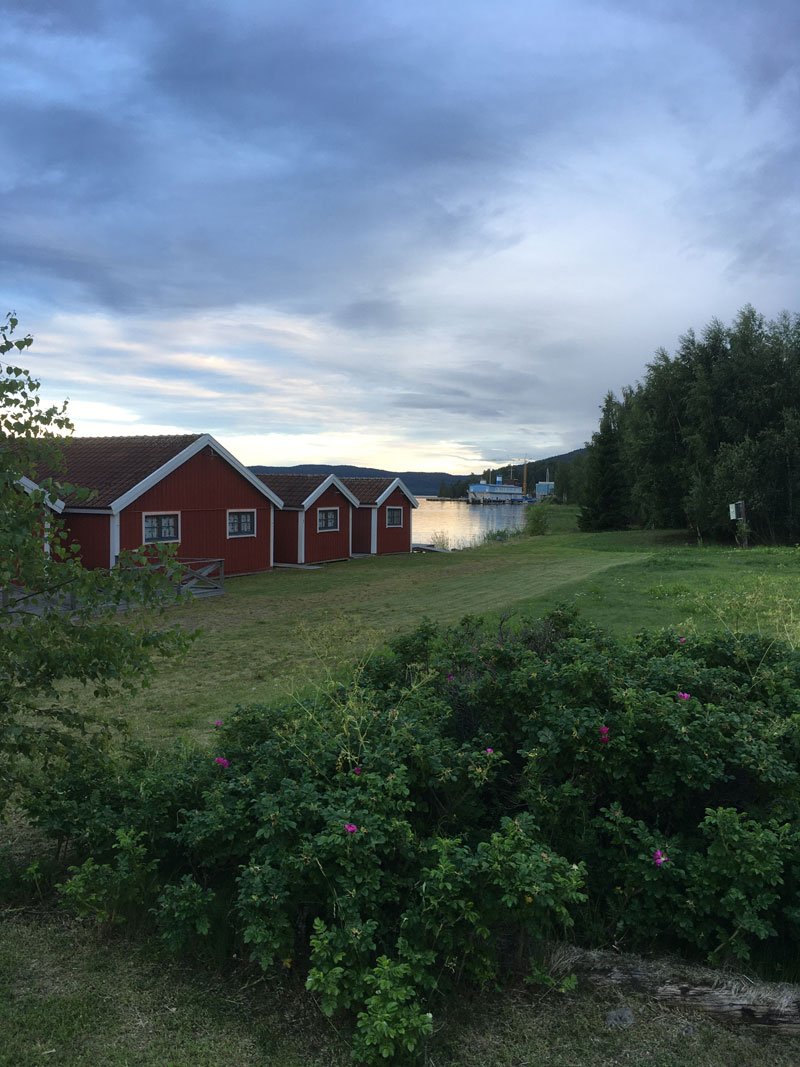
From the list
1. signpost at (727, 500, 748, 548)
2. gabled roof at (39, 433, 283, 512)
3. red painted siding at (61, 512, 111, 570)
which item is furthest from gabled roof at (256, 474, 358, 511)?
signpost at (727, 500, 748, 548)

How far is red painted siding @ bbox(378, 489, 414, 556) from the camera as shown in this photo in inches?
1335

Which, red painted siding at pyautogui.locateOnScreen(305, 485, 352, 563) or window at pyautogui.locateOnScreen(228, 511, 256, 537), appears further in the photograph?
red painted siding at pyautogui.locateOnScreen(305, 485, 352, 563)

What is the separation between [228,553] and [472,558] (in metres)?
11.2

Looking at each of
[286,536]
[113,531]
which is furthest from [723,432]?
[113,531]

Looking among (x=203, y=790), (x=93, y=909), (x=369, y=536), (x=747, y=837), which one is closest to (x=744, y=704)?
(x=747, y=837)

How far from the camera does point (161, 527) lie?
2162cm

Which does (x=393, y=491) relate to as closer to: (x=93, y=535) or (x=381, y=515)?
(x=381, y=515)

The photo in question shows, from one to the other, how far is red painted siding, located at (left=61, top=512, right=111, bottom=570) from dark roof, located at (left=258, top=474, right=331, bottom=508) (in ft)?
29.9

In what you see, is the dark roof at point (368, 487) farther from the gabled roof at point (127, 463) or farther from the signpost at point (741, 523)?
the signpost at point (741, 523)

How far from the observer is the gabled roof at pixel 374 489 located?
110ft

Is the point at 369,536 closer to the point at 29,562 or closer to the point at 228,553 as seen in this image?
the point at 228,553

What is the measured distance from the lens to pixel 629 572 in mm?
18312

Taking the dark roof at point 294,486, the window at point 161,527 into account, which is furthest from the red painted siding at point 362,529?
the window at point 161,527

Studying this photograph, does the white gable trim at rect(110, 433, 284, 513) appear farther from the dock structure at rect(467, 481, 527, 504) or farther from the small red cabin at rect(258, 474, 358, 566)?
the dock structure at rect(467, 481, 527, 504)
